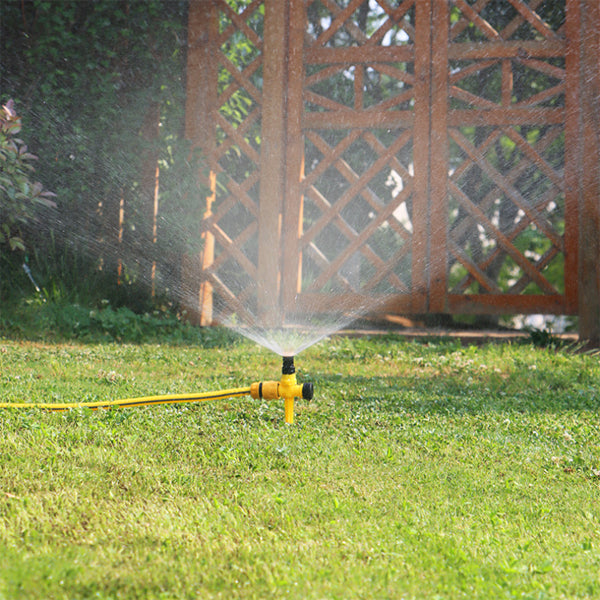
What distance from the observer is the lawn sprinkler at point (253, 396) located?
3.08 metres

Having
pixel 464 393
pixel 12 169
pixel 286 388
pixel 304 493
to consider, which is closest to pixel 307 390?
pixel 286 388

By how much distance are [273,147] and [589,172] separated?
117 inches

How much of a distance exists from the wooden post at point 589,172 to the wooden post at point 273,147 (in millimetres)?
2788

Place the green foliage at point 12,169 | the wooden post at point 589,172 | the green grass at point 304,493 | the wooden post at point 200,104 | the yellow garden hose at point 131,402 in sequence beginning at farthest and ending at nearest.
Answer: the wooden post at point 200,104 < the wooden post at point 589,172 < the green foliage at point 12,169 < the yellow garden hose at point 131,402 < the green grass at point 304,493

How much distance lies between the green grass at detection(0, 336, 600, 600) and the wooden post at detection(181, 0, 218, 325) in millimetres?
2714

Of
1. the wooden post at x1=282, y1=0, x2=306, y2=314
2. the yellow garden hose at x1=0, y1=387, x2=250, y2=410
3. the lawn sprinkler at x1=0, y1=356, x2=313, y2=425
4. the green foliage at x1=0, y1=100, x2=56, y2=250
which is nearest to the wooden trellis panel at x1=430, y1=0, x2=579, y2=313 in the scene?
the wooden post at x1=282, y1=0, x2=306, y2=314

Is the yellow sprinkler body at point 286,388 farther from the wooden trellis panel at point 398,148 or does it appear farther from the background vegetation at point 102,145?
the background vegetation at point 102,145

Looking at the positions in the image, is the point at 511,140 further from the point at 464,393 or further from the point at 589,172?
the point at 464,393

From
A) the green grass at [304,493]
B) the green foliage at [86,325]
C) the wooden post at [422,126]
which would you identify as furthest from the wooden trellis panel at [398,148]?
the green grass at [304,493]

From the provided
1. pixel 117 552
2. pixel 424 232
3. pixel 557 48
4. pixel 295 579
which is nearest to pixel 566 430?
pixel 295 579

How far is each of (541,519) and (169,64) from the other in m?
6.11

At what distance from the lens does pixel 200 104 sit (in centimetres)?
692

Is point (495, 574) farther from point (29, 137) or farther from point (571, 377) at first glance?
point (29, 137)

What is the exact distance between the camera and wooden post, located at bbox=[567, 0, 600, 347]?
6.19 metres
